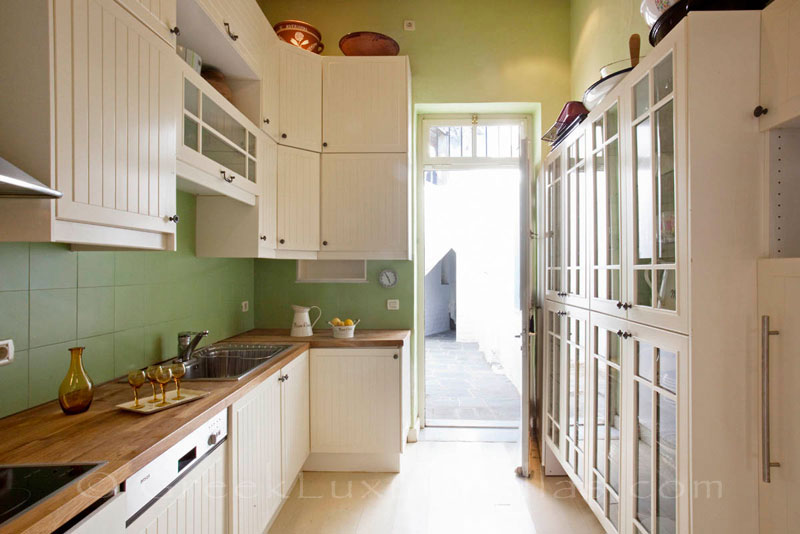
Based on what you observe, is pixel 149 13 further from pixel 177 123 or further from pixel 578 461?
pixel 578 461

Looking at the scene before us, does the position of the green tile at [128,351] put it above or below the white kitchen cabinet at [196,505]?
above

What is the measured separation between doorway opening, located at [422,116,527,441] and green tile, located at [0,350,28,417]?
2549 millimetres

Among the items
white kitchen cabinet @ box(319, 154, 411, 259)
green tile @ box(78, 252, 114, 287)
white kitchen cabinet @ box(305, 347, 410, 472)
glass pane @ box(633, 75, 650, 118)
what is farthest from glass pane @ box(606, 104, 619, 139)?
green tile @ box(78, 252, 114, 287)

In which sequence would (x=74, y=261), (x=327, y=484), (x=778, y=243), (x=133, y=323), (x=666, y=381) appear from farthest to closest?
1. (x=327, y=484)
2. (x=133, y=323)
3. (x=74, y=261)
4. (x=666, y=381)
5. (x=778, y=243)

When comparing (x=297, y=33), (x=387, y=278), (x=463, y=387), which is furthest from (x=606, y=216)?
(x=463, y=387)

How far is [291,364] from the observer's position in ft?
7.35

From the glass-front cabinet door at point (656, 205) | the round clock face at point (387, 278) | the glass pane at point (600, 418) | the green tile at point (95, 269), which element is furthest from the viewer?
the round clock face at point (387, 278)

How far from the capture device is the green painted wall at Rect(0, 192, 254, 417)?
1.29 m

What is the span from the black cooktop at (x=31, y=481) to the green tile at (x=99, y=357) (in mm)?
702

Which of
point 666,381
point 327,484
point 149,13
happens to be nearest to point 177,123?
point 149,13

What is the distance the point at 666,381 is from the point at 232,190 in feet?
6.57

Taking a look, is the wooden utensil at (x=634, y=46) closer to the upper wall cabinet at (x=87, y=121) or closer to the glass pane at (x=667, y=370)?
the glass pane at (x=667, y=370)

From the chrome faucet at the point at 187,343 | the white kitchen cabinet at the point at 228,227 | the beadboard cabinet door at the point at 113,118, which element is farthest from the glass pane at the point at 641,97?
the chrome faucet at the point at 187,343

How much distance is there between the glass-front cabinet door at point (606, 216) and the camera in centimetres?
160
